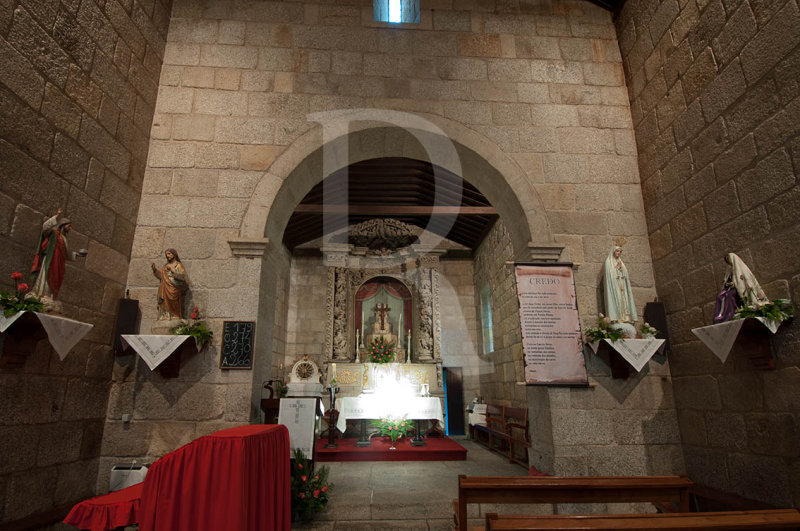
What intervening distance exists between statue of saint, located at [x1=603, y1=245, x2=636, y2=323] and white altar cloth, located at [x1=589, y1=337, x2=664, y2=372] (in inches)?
9.2

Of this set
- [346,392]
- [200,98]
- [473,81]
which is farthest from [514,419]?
[200,98]

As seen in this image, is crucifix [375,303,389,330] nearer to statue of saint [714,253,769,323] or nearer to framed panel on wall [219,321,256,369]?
framed panel on wall [219,321,256,369]

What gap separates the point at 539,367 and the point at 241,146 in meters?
3.55

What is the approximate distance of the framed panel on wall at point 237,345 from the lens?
3.71 metres

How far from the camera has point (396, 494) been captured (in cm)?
410

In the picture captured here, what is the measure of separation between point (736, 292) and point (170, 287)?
4.35 metres

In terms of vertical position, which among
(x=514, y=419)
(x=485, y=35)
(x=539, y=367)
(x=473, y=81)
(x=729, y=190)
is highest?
(x=485, y=35)

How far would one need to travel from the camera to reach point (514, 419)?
7352 mm

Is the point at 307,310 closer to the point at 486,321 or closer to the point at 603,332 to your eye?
the point at 486,321

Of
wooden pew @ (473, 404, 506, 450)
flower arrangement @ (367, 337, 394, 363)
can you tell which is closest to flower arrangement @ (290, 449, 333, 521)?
wooden pew @ (473, 404, 506, 450)

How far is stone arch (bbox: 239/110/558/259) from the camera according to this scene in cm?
418

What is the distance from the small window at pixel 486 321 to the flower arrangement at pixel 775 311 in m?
6.74

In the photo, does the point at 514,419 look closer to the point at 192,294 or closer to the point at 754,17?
the point at 192,294

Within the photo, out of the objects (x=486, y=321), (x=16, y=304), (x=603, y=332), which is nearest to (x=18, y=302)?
(x=16, y=304)
